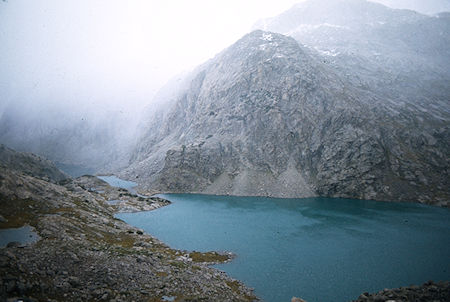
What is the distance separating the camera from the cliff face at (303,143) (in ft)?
445

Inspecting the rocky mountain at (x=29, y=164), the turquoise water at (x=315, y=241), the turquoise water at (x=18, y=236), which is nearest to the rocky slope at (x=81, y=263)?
the turquoise water at (x=18, y=236)

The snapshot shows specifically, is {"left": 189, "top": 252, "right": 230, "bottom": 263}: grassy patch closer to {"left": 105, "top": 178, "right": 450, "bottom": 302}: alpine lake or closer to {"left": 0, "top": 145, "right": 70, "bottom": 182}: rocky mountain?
{"left": 105, "top": 178, "right": 450, "bottom": 302}: alpine lake

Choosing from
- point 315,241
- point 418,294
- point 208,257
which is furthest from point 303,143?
point 418,294

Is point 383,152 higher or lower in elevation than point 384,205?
higher

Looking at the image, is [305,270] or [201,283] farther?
[305,270]

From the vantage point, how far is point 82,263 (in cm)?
3272

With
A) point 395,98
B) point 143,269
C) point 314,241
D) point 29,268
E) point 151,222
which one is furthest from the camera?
point 395,98

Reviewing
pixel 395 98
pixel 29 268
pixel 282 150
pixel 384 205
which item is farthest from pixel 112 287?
pixel 395 98

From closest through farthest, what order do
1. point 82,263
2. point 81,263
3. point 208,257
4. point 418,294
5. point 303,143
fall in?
point 418,294 → point 81,263 → point 82,263 → point 208,257 → point 303,143

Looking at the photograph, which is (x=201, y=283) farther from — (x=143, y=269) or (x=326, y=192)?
(x=326, y=192)

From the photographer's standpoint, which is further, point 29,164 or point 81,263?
point 29,164

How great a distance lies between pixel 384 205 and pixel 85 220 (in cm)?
11892

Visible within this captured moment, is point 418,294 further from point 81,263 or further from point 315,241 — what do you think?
point 315,241

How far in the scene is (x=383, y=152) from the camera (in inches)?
5566
